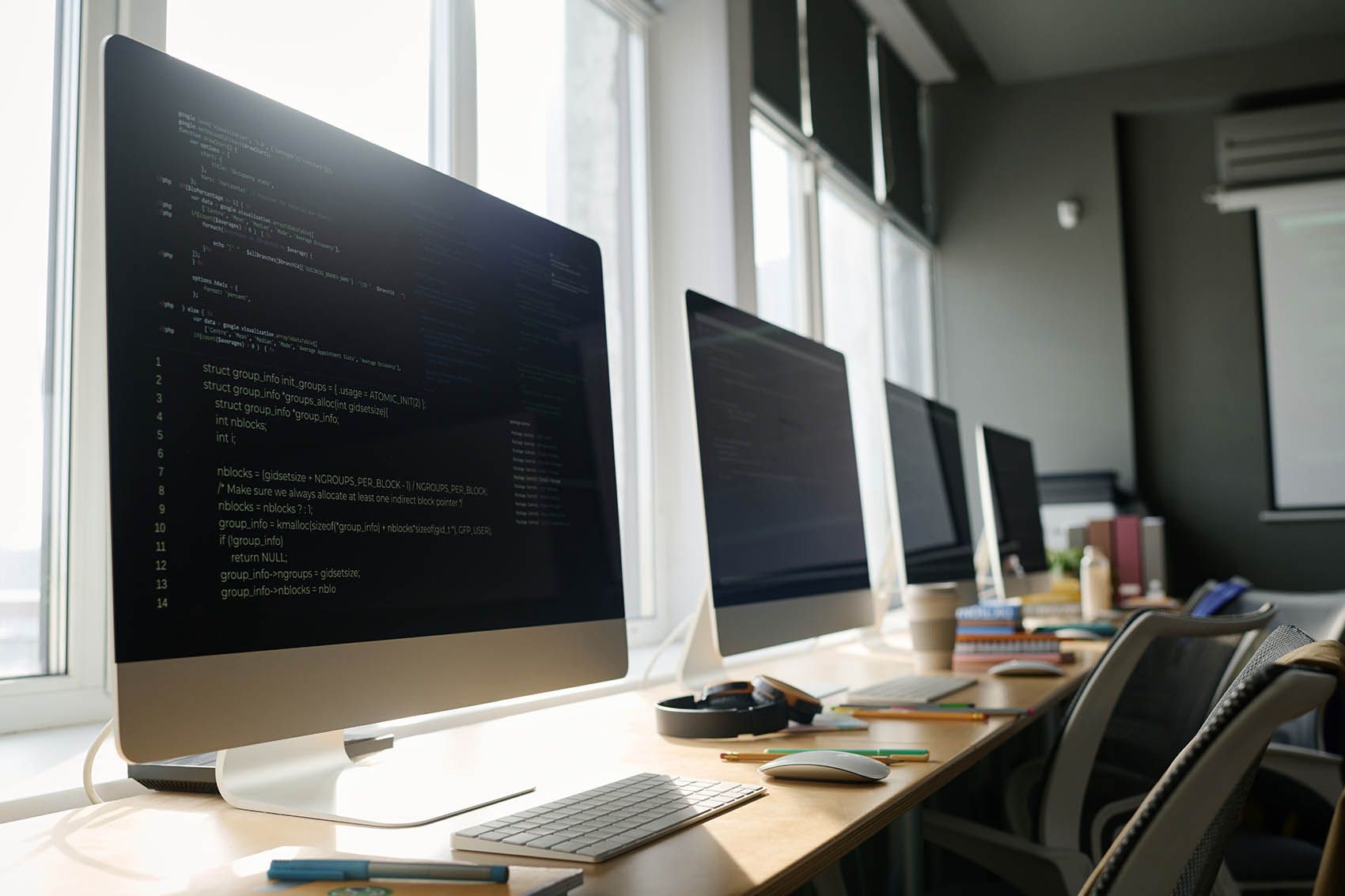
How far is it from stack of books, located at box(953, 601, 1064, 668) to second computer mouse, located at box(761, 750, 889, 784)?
1.13 meters

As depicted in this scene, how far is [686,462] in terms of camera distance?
2.76 metres

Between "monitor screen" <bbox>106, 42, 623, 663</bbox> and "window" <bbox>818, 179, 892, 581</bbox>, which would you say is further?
"window" <bbox>818, 179, 892, 581</bbox>

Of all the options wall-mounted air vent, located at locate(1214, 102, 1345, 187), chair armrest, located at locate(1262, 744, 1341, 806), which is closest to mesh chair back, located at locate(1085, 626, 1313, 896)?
chair armrest, located at locate(1262, 744, 1341, 806)

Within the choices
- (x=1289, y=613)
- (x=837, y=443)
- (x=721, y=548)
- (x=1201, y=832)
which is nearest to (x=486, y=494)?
(x=721, y=548)

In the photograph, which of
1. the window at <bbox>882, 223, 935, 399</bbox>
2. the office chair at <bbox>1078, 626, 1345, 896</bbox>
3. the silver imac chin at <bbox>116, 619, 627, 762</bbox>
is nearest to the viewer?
the office chair at <bbox>1078, 626, 1345, 896</bbox>

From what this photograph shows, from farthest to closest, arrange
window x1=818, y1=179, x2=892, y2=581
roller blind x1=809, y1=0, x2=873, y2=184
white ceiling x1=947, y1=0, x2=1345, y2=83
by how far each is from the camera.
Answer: white ceiling x1=947, y1=0, x2=1345, y2=83 → window x1=818, y1=179, x2=892, y2=581 → roller blind x1=809, y1=0, x2=873, y2=184

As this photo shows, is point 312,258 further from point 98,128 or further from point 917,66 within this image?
point 917,66

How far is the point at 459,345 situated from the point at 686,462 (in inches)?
69.2

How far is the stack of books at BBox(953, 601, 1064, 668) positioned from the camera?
2168 mm

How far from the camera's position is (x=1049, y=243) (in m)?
5.20

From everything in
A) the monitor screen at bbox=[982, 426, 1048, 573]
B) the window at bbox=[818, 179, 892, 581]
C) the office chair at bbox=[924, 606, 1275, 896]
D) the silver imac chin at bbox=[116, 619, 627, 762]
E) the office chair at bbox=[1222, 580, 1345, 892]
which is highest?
the window at bbox=[818, 179, 892, 581]

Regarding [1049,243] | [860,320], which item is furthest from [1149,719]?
[1049,243]

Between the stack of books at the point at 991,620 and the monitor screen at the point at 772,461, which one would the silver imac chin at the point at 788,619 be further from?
the stack of books at the point at 991,620

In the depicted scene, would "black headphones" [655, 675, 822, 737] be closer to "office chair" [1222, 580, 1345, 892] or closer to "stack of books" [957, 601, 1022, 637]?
"office chair" [1222, 580, 1345, 892]
